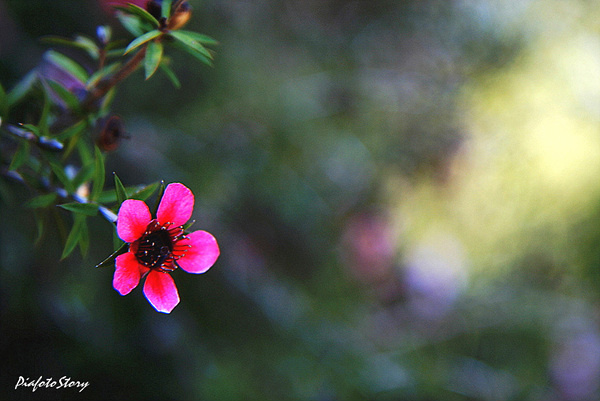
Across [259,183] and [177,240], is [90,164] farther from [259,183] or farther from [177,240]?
[259,183]

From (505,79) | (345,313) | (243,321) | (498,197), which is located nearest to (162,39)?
(243,321)

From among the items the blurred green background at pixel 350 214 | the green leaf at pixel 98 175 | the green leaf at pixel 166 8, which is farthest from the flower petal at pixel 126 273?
the blurred green background at pixel 350 214

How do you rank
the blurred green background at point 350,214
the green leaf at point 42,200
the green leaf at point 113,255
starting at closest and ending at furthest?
the green leaf at point 113,255 → the green leaf at point 42,200 → the blurred green background at point 350,214

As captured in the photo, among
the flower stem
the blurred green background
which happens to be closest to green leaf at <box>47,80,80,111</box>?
the flower stem

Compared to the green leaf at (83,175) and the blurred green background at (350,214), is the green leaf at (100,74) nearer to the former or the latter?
the green leaf at (83,175)

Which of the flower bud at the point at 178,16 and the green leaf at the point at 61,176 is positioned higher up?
the flower bud at the point at 178,16

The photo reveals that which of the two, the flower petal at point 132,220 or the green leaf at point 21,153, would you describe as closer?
the flower petal at point 132,220
